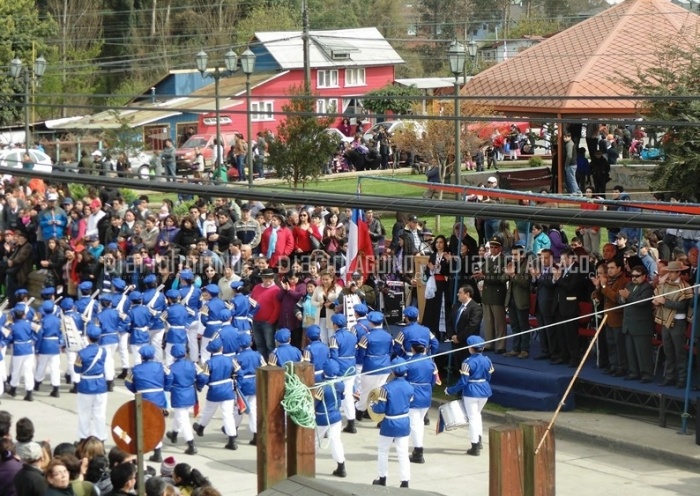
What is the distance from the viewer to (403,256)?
67.1ft

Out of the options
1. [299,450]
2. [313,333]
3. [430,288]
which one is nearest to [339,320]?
[313,333]

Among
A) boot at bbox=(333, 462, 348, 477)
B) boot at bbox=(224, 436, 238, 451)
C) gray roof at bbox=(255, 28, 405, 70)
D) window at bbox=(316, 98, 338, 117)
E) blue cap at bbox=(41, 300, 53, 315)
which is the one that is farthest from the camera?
gray roof at bbox=(255, 28, 405, 70)

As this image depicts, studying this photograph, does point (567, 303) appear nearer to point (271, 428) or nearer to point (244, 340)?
point (244, 340)

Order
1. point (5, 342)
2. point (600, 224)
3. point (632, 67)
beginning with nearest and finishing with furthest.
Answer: point (600, 224) < point (5, 342) < point (632, 67)

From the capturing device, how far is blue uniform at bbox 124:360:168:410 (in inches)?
634

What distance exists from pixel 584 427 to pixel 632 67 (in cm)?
1031

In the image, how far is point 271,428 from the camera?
811cm

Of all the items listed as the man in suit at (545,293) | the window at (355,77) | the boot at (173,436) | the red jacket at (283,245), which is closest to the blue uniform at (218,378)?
the boot at (173,436)

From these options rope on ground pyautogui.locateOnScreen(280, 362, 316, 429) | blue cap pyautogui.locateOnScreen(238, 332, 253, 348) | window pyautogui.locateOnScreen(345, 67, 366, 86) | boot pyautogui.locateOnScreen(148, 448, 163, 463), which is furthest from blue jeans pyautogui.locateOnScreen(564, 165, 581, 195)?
window pyautogui.locateOnScreen(345, 67, 366, 86)

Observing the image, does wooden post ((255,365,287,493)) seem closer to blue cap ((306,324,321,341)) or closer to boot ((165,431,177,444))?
blue cap ((306,324,321,341))

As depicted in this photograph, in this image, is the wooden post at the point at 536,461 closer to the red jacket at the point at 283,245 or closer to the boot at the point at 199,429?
the boot at the point at 199,429

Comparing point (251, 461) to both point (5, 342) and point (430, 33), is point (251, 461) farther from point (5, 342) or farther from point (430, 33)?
point (430, 33)

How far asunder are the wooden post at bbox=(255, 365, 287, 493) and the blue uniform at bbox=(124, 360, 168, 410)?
8.14m

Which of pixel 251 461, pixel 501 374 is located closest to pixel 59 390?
pixel 251 461
